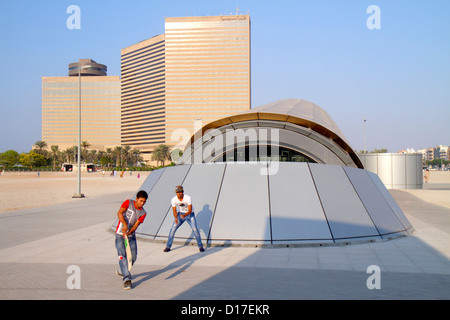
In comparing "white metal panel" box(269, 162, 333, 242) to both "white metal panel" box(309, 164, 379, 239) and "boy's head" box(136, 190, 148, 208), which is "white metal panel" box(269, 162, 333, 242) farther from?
"boy's head" box(136, 190, 148, 208)

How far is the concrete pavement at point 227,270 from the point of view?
5.51 m

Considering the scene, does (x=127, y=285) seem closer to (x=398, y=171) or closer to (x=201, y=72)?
(x=398, y=171)

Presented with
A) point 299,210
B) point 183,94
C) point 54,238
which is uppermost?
point 183,94

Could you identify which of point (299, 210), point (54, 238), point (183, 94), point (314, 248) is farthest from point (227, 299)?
point (183, 94)

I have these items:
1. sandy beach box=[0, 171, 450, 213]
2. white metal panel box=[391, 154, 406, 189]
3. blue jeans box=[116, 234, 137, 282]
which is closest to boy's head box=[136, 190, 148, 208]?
blue jeans box=[116, 234, 137, 282]

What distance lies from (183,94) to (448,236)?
153m

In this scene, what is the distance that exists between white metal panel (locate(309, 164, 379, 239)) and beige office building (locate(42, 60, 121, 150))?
7352 inches

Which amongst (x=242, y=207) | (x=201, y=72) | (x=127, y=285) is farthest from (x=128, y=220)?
(x=201, y=72)

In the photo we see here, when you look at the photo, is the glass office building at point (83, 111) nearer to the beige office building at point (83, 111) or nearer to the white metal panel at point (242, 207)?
the beige office building at point (83, 111)

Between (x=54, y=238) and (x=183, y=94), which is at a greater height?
(x=183, y=94)

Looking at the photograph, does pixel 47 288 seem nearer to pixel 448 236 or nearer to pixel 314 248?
pixel 314 248

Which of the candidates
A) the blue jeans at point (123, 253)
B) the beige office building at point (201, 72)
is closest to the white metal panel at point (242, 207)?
the blue jeans at point (123, 253)

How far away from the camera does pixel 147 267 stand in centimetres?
720
